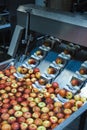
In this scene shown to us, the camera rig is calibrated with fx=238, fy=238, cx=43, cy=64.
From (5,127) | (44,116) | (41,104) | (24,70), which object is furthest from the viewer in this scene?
(24,70)

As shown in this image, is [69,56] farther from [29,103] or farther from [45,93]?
[29,103]

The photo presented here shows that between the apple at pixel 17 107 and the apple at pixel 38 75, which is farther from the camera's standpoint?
the apple at pixel 38 75

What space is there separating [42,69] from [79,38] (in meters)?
0.51

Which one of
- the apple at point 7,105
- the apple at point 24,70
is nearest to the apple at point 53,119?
the apple at point 7,105

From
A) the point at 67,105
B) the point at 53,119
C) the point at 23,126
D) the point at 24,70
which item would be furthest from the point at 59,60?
the point at 23,126

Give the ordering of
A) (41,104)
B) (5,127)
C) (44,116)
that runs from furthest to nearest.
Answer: (41,104)
(44,116)
(5,127)

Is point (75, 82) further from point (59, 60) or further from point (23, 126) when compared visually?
point (23, 126)

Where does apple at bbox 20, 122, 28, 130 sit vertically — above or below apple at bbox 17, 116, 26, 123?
above

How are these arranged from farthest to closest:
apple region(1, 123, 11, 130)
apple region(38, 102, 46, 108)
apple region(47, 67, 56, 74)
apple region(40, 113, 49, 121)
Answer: apple region(47, 67, 56, 74)
apple region(38, 102, 46, 108)
apple region(40, 113, 49, 121)
apple region(1, 123, 11, 130)

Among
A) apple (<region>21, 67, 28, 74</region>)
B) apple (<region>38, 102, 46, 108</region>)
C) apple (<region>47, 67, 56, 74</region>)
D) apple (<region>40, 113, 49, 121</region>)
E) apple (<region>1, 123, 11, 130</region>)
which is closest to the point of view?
apple (<region>1, 123, 11, 130</region>)

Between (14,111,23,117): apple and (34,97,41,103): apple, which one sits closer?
(14,111,23,117): apple

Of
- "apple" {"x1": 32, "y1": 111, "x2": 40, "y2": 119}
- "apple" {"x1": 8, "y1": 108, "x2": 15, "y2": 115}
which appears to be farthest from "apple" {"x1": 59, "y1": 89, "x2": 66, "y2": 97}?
"apple" {"x1": 8, "y1": 108, "x2": 15, "y2": 115}

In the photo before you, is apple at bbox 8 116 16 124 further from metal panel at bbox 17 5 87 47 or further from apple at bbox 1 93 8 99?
metal panel at bbox 17 5 87 47

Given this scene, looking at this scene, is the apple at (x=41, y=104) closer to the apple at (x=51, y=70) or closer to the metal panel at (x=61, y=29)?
the apple at (x=51, y=70)
